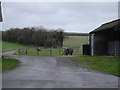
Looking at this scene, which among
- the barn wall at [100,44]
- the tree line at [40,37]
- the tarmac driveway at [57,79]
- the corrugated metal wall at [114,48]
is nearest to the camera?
the tarmac driveway at [57,79]

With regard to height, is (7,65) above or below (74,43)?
below

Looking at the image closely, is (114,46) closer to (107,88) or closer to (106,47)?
(106,47)

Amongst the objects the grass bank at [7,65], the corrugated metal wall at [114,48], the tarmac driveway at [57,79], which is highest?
the corrugated metal wall at [114,48]

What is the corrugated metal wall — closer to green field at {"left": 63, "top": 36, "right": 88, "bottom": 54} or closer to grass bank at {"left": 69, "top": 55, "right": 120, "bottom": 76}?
grass bank at {"left": 69, "top": 55, "right": 120, "bottom": 76}

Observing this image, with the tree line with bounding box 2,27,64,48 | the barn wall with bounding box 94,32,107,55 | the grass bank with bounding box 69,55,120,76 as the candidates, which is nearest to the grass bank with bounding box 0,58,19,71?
the grass bank with bounding box 69,55,120,76

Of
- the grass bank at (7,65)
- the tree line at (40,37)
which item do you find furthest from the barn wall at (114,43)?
the tree line at (40,37)

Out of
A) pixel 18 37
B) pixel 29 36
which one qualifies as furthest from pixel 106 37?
pixel 18 37

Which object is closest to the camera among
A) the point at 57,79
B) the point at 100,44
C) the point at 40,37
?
the point at 57,79

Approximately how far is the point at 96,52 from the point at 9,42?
54467 millimetres

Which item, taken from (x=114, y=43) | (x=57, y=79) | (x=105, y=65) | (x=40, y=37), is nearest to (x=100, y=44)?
(x=114, y=43)

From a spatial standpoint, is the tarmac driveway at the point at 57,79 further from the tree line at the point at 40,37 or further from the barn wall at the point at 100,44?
the tree line at the point at 40,37

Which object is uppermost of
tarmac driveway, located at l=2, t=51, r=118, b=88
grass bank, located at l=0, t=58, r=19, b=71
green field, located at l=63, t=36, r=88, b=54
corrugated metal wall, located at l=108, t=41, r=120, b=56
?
green field, located at l=63, t=36, r=88, b=54

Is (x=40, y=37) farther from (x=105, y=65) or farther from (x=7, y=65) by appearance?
(x=105, y=65)

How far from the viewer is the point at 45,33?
67812 mm
